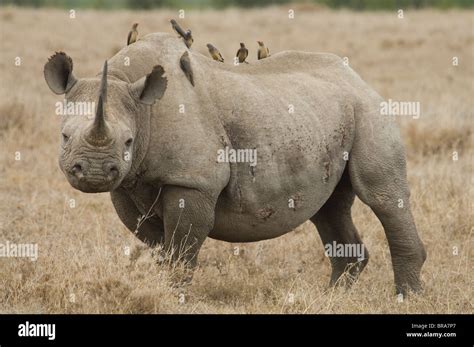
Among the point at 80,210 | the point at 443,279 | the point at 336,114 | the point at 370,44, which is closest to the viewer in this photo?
the point at 336,114

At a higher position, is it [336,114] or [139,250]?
[336,114]

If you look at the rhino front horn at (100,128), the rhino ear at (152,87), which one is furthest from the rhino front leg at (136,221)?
the rhino front horn at (100,128)

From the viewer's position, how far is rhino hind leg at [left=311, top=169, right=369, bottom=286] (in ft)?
27.8

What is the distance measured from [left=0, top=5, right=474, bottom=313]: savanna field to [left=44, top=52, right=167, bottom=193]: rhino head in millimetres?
893

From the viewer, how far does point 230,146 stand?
6.98m

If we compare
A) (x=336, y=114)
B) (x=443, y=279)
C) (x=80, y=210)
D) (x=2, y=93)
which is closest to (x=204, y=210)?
(x=336, y=114)

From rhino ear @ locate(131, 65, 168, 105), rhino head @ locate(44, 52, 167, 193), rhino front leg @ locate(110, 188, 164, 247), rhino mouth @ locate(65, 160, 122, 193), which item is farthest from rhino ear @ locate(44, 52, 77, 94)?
rhino front leg @ locate(110, 188, 164, 247)

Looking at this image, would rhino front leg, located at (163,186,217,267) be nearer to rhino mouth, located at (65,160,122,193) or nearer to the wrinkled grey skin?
the wrinkled grey skin

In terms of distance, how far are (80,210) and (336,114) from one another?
3394 millimetres

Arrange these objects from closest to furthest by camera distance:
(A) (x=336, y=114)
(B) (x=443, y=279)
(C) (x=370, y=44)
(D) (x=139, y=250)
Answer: (D) (x=139, y=250) → (A) (x=336, y=114) → (B) (x=443, y=279) → (C) (x=370, y=44)

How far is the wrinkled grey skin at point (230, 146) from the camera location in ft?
21.1

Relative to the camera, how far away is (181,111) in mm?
6777

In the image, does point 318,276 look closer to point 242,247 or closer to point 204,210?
point 242,247

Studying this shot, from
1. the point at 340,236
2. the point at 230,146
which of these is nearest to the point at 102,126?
the point at 230,146
